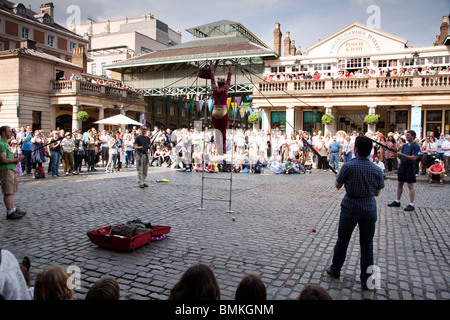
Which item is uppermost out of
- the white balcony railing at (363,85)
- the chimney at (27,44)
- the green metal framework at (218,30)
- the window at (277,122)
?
the green metal framework at (218,30)

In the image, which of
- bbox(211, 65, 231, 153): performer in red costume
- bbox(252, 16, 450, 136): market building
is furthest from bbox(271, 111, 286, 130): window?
bbox(211, 65, 231, 153): performer in red costume

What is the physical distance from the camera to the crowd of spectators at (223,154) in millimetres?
15773

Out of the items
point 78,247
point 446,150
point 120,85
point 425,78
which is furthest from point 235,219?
point 120,85

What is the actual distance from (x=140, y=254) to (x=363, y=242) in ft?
10.7

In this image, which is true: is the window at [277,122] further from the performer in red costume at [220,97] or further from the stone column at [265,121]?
the performer in red costume at [220,97]


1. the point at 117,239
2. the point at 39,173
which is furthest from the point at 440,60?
the point at 117,239

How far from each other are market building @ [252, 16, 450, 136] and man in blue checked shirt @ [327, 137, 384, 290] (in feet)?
64.4

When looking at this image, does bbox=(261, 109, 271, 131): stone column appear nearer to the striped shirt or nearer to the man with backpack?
the man with backpack

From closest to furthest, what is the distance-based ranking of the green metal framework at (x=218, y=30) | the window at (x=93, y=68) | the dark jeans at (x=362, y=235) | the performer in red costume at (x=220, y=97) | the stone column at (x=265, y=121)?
the dark jeans at (x=362, y=235), the performer in red costume at (x=220, y=97), the stone column at (x=265, y=121), the green metal framework at (x=218, y=30), the window at (x=93, y=68)

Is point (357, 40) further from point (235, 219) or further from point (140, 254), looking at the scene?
point (140, 254)

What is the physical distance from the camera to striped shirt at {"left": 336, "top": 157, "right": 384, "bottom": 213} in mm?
4293

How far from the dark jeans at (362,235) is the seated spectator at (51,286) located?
3329mm

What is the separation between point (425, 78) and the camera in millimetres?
24812

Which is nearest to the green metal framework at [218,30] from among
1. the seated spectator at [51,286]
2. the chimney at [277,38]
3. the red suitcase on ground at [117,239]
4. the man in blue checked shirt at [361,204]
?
the chimney at [277,38]
